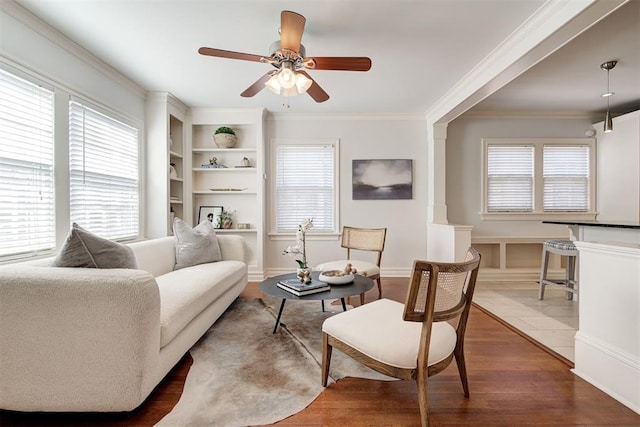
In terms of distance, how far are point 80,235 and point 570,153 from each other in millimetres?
5941

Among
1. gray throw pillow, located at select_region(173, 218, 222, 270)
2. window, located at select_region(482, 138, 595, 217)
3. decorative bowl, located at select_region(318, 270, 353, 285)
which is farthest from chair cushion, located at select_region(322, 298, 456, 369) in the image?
window, located at select_region(482, 138, 595, 217)

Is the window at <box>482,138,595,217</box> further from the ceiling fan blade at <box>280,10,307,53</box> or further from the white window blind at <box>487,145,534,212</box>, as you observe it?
the ceiling fan blade at <box>280,10,307,53</box>

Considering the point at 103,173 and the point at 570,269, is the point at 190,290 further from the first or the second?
the point at 570,269

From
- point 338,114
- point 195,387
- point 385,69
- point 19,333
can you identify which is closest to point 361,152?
point 338,114

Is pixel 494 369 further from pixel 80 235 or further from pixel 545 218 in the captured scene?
pixel 545 218

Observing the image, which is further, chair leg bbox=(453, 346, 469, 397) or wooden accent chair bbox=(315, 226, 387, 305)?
wooden accent chair bbox=(315, 226, 387, 305)

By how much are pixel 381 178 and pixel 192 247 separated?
2781 millimetres

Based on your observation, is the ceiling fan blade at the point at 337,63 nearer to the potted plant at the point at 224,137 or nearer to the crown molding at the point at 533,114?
the potted plant at the point at 224,137

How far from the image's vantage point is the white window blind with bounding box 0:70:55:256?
1.99 metres

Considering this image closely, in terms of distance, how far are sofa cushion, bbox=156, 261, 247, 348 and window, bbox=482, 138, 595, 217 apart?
3.81 metres

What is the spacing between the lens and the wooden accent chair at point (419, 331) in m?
1.27

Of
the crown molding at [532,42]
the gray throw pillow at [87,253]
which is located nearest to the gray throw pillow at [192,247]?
the gray throw pillow at [87,253]

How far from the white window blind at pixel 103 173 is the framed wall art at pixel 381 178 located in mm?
2919

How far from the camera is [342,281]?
2.36 m
